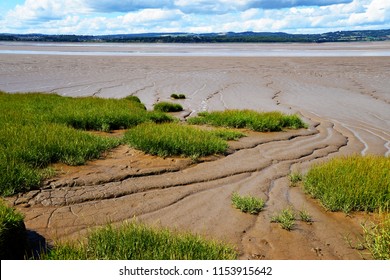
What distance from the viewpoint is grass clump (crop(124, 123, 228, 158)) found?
7.99 meters

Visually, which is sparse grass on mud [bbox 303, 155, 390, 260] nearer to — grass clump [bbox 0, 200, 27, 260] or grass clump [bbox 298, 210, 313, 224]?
grass clump [bbox 298, 210, 313, 224]

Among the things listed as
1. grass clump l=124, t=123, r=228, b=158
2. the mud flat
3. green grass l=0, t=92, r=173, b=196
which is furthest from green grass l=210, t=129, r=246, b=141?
green grass l=0, t=92, r=173, b=196

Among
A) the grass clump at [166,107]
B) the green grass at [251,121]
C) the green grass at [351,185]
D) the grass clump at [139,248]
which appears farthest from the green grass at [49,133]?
the green grass at [351,185]

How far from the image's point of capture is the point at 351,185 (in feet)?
18.8

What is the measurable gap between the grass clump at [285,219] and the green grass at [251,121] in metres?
5.74

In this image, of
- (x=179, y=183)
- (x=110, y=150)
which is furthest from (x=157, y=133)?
(x=179, y=183)

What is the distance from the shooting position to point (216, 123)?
456 inches

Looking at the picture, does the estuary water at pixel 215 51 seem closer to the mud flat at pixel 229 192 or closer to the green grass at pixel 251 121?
the green grass at pixel 251 121

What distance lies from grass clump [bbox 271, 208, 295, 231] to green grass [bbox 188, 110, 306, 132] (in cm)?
574

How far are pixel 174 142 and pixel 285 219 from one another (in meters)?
3.43

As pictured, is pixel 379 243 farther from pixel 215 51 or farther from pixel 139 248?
pixel 215 51

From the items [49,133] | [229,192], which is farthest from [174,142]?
[49,133]

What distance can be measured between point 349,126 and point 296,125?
7.90 feet

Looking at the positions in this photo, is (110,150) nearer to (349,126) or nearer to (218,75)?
(349,126)
